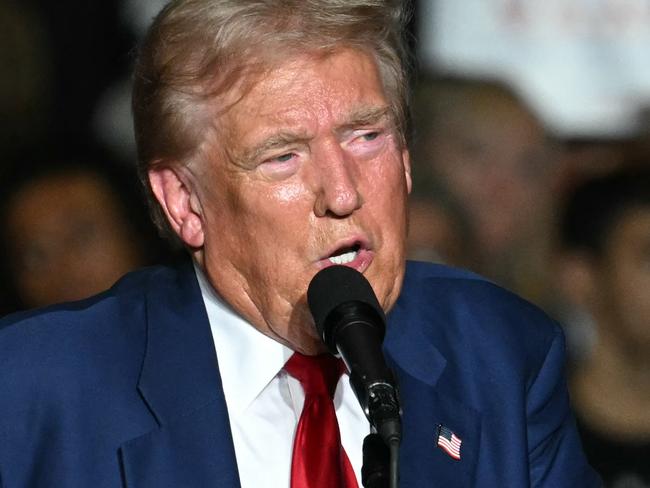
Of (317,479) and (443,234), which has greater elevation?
(317,479)

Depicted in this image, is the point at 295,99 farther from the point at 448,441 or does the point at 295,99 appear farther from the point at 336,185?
the point at 448,441

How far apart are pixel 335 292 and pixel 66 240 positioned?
1.87 metres

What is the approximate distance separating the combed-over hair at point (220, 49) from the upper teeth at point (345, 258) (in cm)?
31

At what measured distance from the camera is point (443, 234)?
407 cm

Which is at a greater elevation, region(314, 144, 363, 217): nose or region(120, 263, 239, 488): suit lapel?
region(314, 144, 363, 217): nose

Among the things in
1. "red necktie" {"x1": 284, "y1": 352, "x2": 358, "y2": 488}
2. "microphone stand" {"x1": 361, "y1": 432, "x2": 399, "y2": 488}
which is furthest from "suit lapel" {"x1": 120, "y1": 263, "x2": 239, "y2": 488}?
"microphone stand" {"x1": 361, "y1": 432, "x2": 399, "y2": 488}

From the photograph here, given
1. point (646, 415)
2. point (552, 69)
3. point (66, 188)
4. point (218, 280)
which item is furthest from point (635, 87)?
point (218, 280)

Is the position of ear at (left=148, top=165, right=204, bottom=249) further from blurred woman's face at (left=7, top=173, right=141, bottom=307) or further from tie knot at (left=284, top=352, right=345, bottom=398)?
blurred woman's face at (left=7, top=173, right=141, bottom=307)

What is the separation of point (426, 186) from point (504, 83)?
34 cm

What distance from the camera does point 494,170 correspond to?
4.05 m

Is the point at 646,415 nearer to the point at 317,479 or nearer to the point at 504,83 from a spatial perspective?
the point at 504,83

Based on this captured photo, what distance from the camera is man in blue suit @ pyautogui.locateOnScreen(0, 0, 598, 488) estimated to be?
2.51 m

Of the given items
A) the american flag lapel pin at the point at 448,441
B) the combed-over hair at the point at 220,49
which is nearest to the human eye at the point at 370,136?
the combed-over hair at the point at 220,49

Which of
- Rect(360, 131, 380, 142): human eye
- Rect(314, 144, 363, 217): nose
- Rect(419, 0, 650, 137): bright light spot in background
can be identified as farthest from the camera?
Rect(419, 0, 650, 137): bright light spot in background
